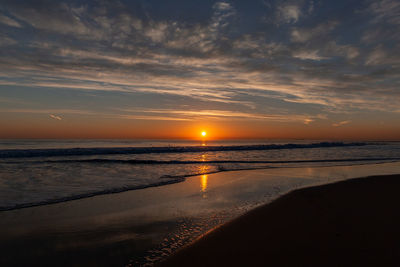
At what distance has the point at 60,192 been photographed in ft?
30.6

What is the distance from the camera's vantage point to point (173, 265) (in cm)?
410

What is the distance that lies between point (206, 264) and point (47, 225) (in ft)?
13.4

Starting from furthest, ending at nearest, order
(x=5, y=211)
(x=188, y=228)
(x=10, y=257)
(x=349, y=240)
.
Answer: (x=5, y=211), (x=188, y=228), (x=349, y=240), (x=10, y=257)

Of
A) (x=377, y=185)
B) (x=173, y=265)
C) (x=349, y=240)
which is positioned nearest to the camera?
(x=173, y=265)

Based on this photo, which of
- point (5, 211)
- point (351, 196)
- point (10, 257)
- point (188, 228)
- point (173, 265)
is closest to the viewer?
point (173, 265)

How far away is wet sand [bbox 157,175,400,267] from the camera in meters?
4.23

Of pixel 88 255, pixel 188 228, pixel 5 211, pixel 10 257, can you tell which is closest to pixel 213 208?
pixel 188 228

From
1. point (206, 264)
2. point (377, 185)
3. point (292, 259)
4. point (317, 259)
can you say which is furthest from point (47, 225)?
point (377, 185)

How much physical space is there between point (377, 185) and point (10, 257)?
1250cm

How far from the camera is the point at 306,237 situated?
5.14 metres

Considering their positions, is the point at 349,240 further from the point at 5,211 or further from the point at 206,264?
the point at 5,211

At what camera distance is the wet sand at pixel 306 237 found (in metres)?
4.23

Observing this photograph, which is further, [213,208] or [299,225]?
[213,208]

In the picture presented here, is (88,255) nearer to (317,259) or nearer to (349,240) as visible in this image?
(317,259)
